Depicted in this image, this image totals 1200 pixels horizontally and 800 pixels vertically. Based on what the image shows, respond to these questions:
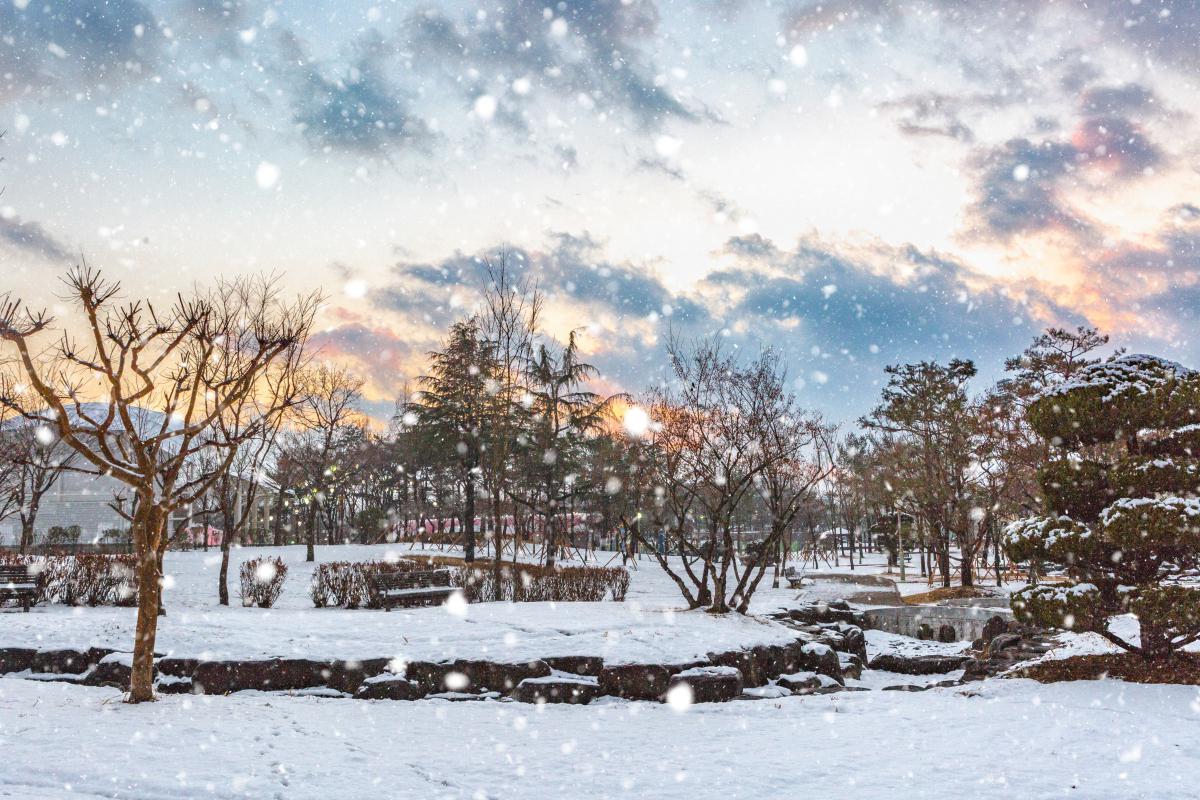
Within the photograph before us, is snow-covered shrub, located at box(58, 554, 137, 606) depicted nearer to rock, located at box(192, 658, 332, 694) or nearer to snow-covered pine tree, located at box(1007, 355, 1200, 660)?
rock, located at box(192, 658, 332, 694)

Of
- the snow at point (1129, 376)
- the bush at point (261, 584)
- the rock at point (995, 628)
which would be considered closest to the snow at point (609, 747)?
the snow at point (1129, 376)

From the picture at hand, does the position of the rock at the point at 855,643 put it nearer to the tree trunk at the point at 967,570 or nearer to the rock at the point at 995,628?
the rock at the point at 995,628

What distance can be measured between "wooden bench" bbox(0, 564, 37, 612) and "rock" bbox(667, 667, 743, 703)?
15393 mm

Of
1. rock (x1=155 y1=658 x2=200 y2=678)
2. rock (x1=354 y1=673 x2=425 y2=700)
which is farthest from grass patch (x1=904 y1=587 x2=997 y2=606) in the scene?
rock (x1=155 y1=658 x2=200 y2=678)

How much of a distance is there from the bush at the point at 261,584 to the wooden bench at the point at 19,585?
4600 millimetres

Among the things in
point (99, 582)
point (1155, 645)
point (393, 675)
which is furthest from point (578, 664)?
point (99, 582)

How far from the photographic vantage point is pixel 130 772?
6309 millimetres

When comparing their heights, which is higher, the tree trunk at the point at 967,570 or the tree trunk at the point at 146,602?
the tree trunk at the point at 146,602

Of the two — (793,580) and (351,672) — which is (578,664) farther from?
(793,580)

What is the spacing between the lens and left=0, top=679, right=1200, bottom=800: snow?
20.9ft

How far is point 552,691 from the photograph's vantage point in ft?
35.6

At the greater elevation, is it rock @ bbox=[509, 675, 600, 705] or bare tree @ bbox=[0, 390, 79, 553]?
bare tree @ bbox=[0, 390, 79, 553]

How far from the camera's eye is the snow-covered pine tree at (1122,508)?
10.2 meters

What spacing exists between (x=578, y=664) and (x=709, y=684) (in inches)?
81.7
